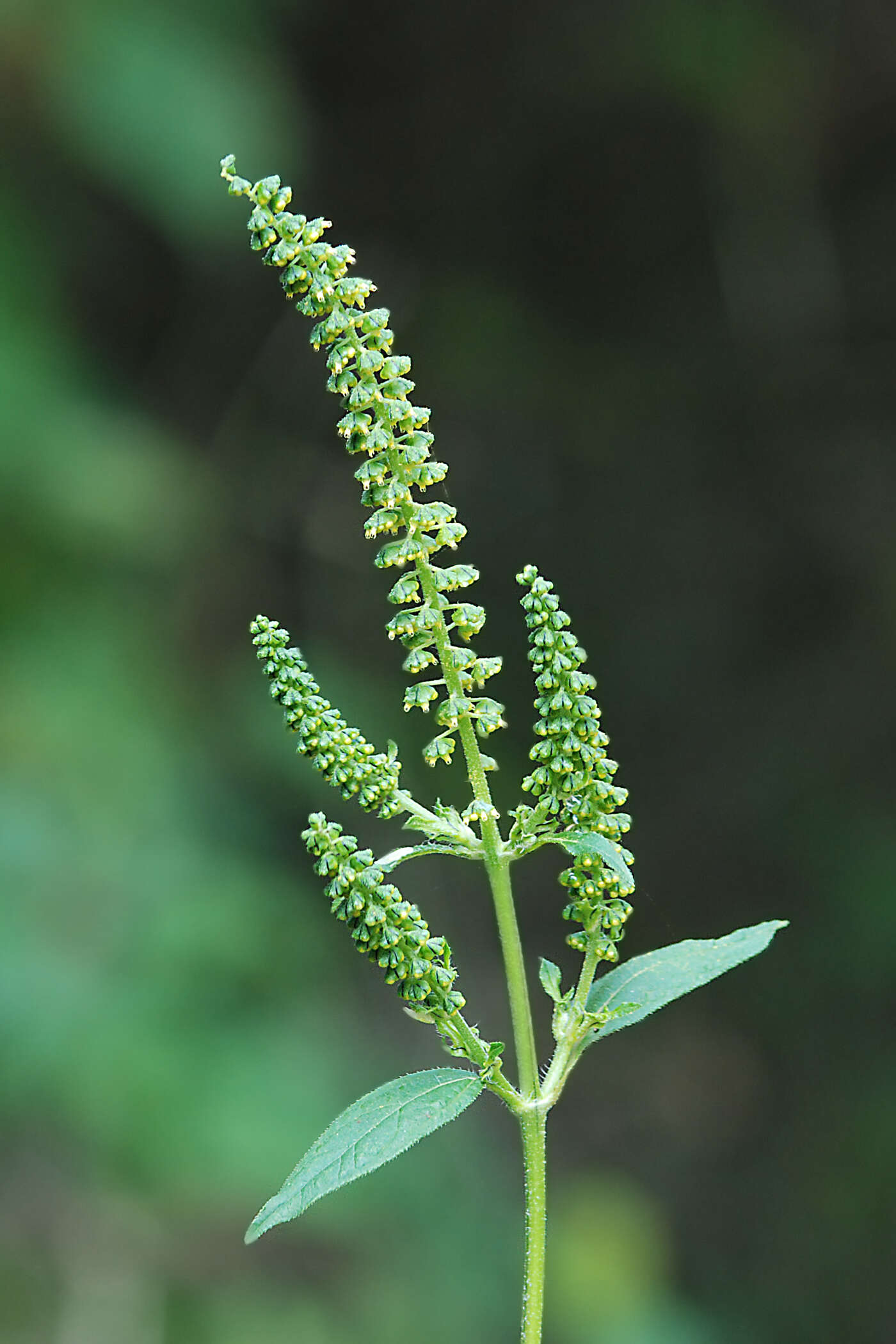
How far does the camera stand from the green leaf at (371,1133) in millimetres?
1471

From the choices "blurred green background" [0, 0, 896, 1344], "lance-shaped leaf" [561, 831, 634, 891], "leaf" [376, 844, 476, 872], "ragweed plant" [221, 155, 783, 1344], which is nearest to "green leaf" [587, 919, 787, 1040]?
"ragweed plant" [221, 155, 783, 1344]

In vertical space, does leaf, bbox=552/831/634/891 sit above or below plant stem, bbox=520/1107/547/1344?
above

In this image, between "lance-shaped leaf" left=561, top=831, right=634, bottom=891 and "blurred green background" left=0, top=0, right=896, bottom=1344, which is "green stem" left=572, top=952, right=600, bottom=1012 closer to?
"lance-shaped leaf" left=561, top=831, right=634, bottom=891

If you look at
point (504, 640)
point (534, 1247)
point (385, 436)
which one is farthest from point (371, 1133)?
point (504, 640)

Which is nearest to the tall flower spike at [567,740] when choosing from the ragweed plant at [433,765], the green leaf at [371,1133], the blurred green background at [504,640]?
the ragweed plant at [433,765]

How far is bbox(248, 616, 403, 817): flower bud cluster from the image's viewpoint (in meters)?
1.53

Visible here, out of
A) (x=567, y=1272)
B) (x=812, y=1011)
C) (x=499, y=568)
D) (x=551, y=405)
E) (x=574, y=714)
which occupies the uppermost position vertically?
(x=551, y=405)

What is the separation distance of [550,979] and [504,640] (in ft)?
26.1

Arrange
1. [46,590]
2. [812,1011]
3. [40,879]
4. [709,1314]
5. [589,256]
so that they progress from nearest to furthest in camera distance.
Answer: [40,879] → [46,590] → [709,1314] → [812,1011] → [589,256]

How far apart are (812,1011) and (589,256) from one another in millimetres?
5262

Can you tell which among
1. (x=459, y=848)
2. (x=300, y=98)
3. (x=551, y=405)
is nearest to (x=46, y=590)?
(x=300, y=98)

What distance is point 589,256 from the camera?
9414 millimetres

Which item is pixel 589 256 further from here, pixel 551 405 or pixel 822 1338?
pixel 822 1338

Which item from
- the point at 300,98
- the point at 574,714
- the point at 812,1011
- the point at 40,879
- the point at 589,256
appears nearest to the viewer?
the point at 574,714
